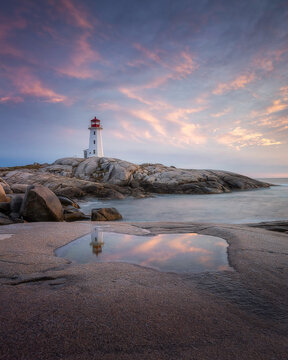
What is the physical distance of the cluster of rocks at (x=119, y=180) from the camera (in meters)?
22.0

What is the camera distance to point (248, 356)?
4.92 ft

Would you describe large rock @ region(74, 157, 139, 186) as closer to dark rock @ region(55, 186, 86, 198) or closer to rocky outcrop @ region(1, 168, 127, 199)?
rocky outcrop @ region(1, 168, 127, 199)

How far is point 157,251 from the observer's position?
4.00 m

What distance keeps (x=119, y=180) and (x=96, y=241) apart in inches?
931

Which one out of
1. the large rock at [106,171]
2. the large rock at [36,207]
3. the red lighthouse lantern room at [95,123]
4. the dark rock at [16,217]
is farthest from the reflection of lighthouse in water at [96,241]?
the red lighthouse lantern room at [95,123]

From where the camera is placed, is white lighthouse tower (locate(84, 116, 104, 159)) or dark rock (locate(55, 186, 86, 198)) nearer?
dark rock (locate(55, 186, 86, 198))

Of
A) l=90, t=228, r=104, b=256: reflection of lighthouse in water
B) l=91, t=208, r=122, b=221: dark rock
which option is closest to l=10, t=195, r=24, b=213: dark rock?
l=91, t=208, r=122, b=221: dark rock

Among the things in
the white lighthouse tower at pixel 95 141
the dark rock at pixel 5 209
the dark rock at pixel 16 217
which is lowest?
the dark rock at pixel 16 217

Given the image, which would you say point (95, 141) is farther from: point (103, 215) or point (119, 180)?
point (103, 215)

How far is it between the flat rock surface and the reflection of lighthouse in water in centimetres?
74

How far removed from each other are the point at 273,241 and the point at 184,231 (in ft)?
6.68

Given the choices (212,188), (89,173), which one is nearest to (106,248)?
(212,188)

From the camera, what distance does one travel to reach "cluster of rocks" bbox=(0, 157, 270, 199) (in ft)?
72.2

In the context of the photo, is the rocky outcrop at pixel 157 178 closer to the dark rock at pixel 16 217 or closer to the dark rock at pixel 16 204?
the dark rock at pixel 16 204
